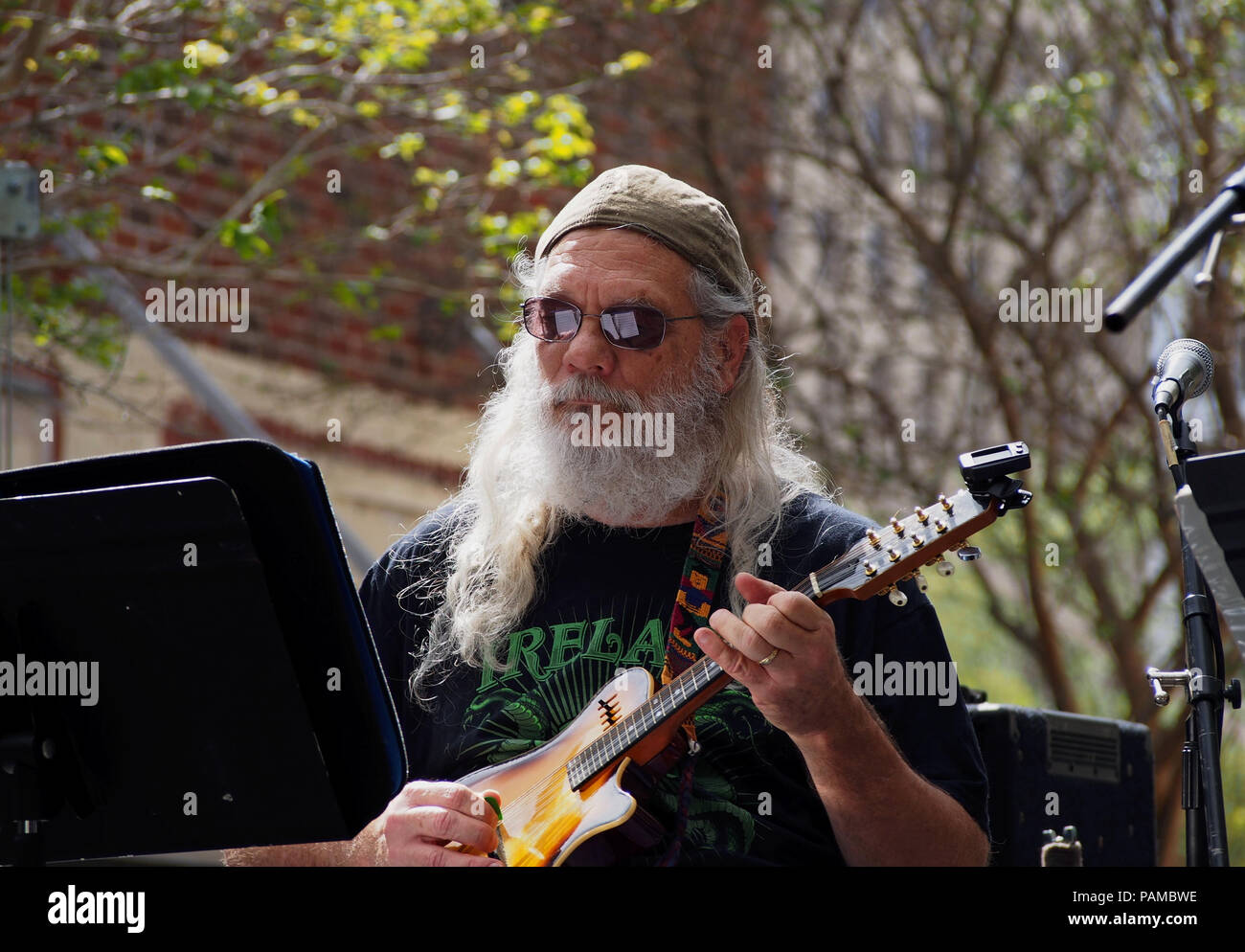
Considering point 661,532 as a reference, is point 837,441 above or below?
above

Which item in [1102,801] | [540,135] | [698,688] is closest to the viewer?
[698,688]

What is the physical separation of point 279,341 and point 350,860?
246 inches

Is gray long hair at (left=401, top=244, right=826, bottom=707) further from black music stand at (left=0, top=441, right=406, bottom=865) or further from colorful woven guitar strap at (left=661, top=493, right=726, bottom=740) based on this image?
black music stand at (left=0, top=441, right=406, bottom=865)

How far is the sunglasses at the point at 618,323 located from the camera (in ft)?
11.5

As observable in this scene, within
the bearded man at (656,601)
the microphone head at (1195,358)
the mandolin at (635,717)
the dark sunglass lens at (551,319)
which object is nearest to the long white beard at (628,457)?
the bearded man at (656,601)

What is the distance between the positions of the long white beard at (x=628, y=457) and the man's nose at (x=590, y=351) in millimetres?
35

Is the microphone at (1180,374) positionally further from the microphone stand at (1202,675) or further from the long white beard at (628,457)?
the long white beard at (628,457)

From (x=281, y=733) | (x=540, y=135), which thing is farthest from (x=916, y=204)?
(x=281, y=733)

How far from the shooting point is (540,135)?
8133 mm

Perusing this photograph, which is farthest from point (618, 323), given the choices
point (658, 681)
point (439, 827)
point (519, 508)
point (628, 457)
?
point (439, 827)

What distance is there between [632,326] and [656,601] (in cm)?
63

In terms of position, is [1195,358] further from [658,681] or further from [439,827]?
[439,827]

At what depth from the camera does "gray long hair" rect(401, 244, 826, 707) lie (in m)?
3.34

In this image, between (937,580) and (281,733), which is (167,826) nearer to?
(281,733)
